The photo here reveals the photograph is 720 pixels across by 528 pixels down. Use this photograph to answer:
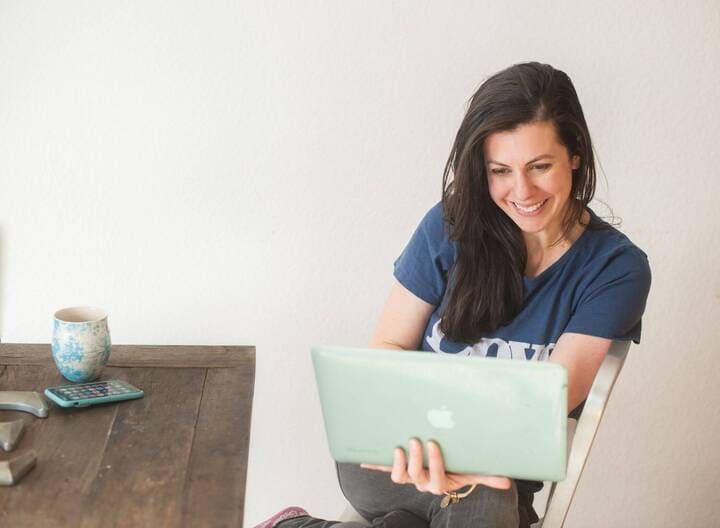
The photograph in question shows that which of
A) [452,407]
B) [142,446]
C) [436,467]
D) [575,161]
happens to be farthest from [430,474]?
[575,161]

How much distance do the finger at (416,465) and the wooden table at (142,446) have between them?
200 mm

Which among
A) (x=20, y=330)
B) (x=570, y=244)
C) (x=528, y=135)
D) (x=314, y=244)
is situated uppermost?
(x=528, y=135)

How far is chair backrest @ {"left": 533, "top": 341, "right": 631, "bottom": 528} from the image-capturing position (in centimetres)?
124

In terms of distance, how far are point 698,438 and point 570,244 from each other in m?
0.96

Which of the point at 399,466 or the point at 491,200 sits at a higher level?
the point at 491,200

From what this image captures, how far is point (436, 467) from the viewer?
3.63 ft

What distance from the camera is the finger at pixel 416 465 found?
1093 mm

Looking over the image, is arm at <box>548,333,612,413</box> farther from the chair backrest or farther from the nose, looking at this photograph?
the nose

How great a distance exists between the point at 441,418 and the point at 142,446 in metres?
0.37

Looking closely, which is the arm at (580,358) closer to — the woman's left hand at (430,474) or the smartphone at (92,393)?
the woman's left hand at (430,474)

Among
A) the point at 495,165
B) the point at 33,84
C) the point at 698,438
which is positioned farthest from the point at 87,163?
the point at 698,438

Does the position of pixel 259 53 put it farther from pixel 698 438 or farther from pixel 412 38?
pixel 698 438

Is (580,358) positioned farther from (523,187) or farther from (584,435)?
(523,187)

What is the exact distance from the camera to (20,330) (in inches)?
72.9
